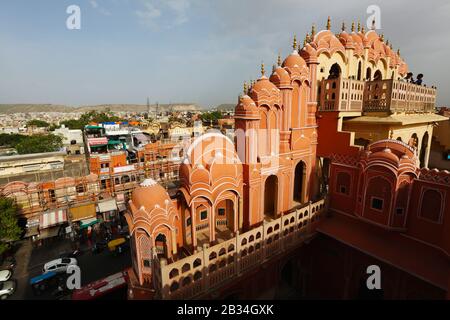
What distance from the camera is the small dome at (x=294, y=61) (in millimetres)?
12648

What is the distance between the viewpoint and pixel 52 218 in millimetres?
21016

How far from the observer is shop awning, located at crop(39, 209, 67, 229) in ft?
67.0

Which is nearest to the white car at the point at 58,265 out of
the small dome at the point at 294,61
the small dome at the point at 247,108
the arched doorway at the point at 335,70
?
the small dome at the point at 247,108

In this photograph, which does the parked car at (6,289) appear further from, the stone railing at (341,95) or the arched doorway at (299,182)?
the stone railing at (341,95)

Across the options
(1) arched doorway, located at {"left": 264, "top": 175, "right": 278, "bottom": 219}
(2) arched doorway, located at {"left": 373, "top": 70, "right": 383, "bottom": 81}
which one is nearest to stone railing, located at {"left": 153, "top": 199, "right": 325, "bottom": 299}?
(1) arched doorway, located at {"left": 264, "top": 175, "right": 278, "bottom": 219}

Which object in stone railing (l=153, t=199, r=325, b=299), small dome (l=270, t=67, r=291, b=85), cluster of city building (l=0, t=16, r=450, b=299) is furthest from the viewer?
small dome (l=270, t=67, r=291, b=85)

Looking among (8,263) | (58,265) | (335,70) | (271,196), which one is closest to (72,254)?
(58,265)

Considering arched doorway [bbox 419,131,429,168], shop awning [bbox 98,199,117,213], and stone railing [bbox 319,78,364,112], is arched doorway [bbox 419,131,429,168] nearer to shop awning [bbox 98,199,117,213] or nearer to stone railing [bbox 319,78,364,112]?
stone railing [bbox 319,78,364,112]

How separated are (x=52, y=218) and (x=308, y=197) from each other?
22257mm

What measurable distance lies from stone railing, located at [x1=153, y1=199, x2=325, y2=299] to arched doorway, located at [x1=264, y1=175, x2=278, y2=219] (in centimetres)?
180

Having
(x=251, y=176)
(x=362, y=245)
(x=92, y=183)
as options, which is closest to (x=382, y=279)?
(x=362, y=245)

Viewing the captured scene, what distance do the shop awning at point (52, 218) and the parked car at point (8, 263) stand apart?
293 cm

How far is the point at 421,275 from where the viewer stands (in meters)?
8.84

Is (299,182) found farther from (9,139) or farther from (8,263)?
(9,139)
